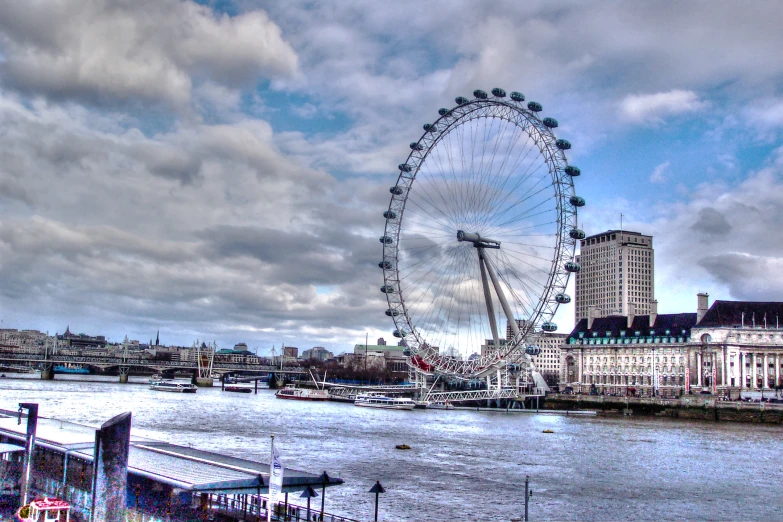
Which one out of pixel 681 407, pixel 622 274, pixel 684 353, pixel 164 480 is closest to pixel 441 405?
pixel 681 407

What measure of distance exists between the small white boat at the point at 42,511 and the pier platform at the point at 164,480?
107 centimetres

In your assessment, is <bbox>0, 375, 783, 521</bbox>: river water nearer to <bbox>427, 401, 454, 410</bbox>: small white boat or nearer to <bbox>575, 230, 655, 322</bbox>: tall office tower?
<bbox>427, 401, 454, 410</bbox>: small white boat

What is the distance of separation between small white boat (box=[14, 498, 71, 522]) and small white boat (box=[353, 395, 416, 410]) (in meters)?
83.2

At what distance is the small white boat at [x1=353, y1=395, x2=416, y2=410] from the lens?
339ft

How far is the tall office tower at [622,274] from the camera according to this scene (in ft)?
625

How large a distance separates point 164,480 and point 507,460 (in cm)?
3059

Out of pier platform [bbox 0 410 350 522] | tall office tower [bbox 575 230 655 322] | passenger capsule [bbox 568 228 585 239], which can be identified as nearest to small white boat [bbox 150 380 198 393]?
passenger capsule [bbox 568 228 585 239]

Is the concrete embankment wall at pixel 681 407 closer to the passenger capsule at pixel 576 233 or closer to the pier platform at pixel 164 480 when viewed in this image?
the passenger capsule at pixel 576 233

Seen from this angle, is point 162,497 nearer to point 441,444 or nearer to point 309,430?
point 441,444

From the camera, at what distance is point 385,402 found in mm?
109938

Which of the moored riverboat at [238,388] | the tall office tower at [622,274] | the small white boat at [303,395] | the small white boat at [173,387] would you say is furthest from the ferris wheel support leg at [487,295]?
the tall office tower at [622,274]

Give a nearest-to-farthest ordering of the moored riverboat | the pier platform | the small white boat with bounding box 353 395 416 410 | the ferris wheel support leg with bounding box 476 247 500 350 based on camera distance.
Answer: the pier platform, the ferris wheel support leg with bounding box 476 247 500 350, the small white boat with bounding box 353 395 416 410, the moored riverboat

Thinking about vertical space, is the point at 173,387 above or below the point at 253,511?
below

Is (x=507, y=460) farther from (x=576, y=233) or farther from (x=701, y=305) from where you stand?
(x=701, y=305)
